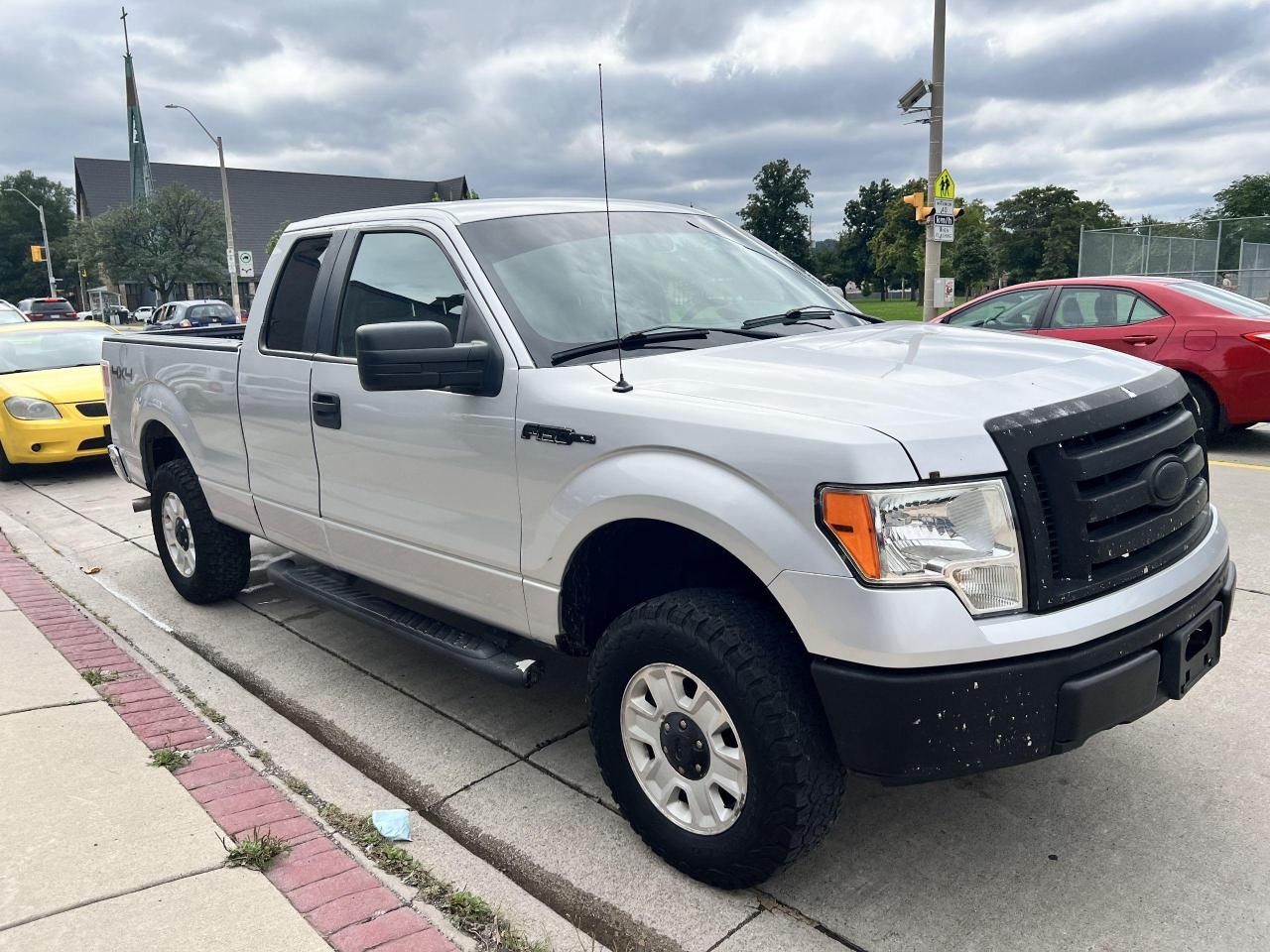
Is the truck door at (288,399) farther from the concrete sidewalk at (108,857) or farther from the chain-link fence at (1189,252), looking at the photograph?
the chain-link fence at (1189,252)

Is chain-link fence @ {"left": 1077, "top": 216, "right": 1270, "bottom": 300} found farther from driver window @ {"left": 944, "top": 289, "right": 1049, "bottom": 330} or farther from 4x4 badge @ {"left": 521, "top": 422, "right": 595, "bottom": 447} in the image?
4x4 badge @ {"left": 521, "top": 422, "right": 595, "bottom": 447}

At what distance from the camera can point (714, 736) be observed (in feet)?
8.64

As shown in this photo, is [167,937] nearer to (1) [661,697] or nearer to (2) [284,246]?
(1) [661,697]

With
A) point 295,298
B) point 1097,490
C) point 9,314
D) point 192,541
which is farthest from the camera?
point 9,314

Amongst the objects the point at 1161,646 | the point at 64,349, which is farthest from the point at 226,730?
the point at 64,349

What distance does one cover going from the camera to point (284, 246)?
15.1ft

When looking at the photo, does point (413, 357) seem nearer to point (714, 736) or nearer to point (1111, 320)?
point (714, 736)

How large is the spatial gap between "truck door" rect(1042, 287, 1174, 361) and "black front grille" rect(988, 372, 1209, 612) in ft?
21.7

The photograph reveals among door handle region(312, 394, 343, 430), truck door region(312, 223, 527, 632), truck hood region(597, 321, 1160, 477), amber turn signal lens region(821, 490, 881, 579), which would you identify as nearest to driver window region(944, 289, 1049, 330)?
truck hood region(597, 321, 1160, 477)

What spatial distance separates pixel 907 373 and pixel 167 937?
2440mm

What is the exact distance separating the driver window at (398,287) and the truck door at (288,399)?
0.21 metres

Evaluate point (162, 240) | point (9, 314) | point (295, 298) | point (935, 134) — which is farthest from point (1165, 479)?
point (162, 240)

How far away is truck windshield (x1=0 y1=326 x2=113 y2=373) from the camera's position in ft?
34.6

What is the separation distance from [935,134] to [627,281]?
15.4 metres
